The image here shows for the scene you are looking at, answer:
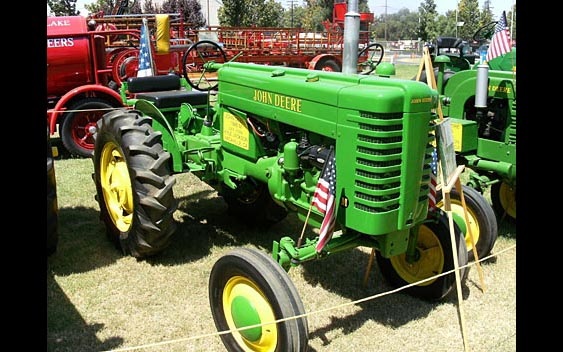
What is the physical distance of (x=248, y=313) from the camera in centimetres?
285

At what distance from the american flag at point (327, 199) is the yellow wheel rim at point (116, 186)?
165 centimetres

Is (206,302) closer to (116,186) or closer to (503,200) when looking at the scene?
(116,186)

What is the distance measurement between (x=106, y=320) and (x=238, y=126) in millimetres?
1537

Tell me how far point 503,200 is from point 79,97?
578cm

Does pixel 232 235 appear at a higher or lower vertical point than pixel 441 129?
lower

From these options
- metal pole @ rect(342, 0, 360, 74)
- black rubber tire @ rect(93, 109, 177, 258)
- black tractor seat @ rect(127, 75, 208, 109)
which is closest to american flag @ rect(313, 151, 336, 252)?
metal pole @ rect(342, 0, 360, 74)

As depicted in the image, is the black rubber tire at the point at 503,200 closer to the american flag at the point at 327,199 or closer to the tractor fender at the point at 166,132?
the american flag at the point at 327,199

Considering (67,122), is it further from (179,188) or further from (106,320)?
(106,320)

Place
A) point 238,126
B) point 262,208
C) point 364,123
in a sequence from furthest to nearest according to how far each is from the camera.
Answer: point 262,208 → point 238,126 → point 364,123

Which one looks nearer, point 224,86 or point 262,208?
point 224,86

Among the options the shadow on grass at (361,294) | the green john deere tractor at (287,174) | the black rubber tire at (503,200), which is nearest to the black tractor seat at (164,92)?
the green john deere tractor at (287,174)

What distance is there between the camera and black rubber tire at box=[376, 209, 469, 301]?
11.3ft
